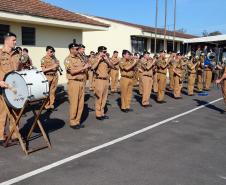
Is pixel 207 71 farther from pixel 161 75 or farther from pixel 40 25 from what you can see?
pixel 40 25

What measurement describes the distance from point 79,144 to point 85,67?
2.05m

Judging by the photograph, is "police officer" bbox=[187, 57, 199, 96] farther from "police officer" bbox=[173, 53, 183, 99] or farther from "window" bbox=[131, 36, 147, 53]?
"window" bbox=[131, 36, 147, 53]

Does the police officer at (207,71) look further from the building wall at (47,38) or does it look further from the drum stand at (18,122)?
the drum stand at (18,122)

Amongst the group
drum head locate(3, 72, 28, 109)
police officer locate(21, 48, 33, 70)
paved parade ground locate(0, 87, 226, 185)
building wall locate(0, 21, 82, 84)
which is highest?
building wall locate(0, 21, 82, 84)

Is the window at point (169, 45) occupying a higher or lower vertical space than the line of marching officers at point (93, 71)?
higher

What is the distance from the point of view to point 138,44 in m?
26.4

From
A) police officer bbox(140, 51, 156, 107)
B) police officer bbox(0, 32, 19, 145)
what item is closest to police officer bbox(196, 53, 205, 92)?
police officer bbox(140, 51, 156, 107)

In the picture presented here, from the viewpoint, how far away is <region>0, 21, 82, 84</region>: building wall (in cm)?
1509

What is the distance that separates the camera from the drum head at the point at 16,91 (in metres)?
6.14

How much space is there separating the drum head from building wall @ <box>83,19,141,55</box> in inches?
750

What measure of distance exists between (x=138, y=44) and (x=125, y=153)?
20.4m

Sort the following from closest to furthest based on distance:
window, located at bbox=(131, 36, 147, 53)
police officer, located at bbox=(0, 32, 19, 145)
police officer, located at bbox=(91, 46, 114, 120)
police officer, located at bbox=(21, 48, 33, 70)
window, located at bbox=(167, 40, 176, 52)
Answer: police officer, located at bbox=(0, 32, 19, 145) < police officer, located at bbox=(21, 48, 33, 70) < police officer, located at bbox=(91, 46, 114, 120) < window, located at bbox=(131, 36, 147, 53) < window, located at bbox=(167, 40, 176, 52)

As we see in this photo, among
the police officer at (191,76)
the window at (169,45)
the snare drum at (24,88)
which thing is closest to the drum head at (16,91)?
the snare drum at (24,88)

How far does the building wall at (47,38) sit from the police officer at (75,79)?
6863 millimetres
